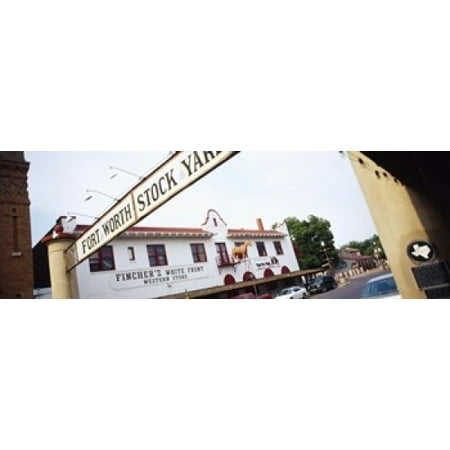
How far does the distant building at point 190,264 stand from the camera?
5215mm

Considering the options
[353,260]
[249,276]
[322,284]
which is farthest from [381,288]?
[249,276]

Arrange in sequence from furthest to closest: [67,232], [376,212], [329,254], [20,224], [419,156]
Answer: [329,254] → [67,232] → [20,224] → [376,212] → [419,156]

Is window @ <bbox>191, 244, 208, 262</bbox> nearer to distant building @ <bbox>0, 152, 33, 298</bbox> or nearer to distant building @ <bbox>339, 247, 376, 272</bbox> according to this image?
distant building @ <bbox>339, 247, 376, 272</bbox>

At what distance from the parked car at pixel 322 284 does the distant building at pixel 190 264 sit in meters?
1.26

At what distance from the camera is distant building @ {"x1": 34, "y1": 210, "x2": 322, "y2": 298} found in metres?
5.21

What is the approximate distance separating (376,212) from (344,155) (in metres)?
0.61

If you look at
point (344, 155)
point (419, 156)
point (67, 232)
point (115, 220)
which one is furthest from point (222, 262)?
point (419, 156)

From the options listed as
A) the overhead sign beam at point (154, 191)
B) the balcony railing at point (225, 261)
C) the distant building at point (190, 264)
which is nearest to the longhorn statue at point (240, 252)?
the distant building at point (190, 264)

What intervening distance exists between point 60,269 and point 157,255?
7.48 feet

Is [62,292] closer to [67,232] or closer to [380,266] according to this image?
[67,232]

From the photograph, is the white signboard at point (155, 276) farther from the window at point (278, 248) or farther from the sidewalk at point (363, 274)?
the sidewalk at point (363, 274)

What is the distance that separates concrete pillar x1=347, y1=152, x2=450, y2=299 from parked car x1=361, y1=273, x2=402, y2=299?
388mm

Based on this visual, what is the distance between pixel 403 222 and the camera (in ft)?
8.17

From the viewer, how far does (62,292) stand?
159 inches
